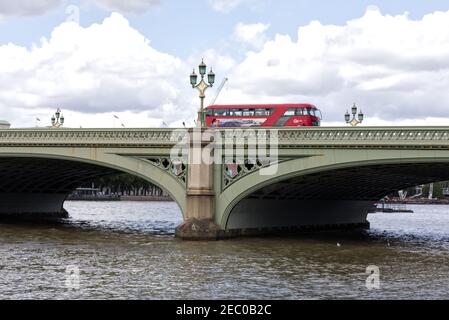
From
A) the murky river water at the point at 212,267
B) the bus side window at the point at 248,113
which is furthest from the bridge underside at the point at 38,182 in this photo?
the bus side window at the point at 248,113

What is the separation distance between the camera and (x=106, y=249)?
4106cm

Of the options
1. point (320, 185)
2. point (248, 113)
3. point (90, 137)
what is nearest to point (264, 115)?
point (248, 113)

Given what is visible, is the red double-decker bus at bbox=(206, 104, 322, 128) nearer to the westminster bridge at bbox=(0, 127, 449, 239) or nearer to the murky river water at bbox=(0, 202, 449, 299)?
the westminster bridge at bbox=(0, 127, 449, 239)

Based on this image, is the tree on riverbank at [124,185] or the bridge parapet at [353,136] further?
the tree on riverbank at [124,185]

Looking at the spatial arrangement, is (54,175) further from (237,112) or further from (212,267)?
(212,267)

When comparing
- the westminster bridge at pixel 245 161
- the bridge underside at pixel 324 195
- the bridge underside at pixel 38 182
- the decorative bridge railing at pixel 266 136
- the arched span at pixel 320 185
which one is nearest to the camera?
the decorative bridge railing at pixel 266 136

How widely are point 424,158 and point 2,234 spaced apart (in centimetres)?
2955

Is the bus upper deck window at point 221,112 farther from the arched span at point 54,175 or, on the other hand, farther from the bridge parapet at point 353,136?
the bridge parapet at point 353,136

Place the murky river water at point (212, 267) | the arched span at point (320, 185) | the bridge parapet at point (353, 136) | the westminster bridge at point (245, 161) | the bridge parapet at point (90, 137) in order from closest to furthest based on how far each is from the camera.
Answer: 1. the murky river water at point (212, 267)
2. the bridge parapet at point (353, 136)
3. the westminster bridge at point (245, 161)
4. the arched span at point (320, 185)
5. the bridge parapet at point (90, 137)

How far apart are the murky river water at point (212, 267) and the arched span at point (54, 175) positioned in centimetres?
460

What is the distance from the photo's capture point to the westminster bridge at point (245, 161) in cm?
4156

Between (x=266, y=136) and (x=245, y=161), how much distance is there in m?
2.20
